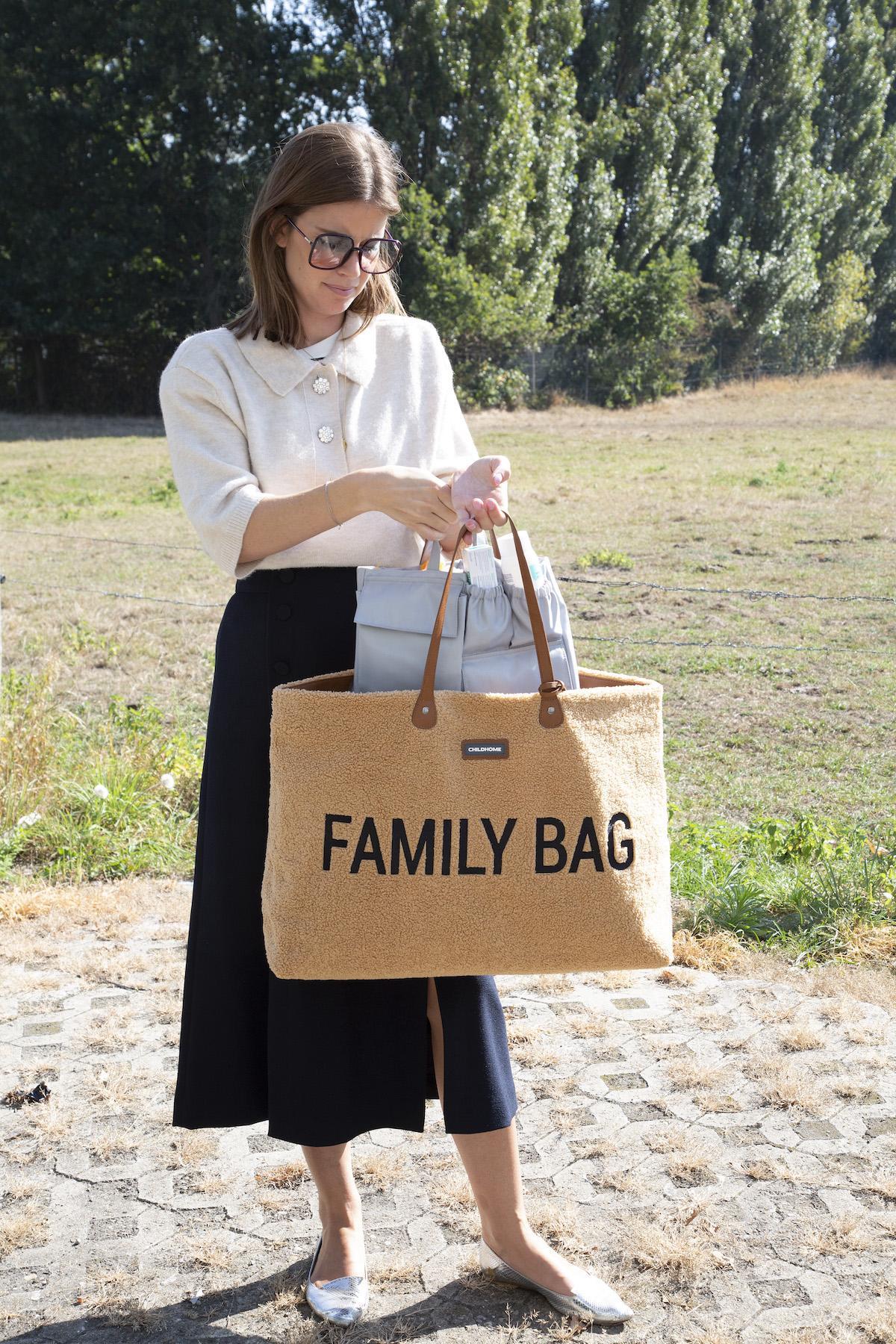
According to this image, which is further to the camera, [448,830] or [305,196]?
[305,196]

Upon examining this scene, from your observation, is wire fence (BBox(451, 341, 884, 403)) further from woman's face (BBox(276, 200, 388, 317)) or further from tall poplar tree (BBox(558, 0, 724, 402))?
woman's face (BBox(276, 200, 388, 317))

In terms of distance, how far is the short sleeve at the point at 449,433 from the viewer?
2070 millimetres

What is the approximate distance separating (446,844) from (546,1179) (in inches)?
43.6

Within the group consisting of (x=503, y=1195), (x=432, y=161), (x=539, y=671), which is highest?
(x=432, y=161)

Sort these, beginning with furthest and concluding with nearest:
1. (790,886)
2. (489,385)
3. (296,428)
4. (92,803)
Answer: (489,385), (92,803), (790,886), (296,428)

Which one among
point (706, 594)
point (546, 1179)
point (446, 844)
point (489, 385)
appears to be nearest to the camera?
point (446, 844)

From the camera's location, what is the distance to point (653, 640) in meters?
8.23

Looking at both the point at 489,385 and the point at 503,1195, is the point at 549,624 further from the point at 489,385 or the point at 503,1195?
the point at 489,385

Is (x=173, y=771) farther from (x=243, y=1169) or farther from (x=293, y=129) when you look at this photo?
(x=293, y=129)

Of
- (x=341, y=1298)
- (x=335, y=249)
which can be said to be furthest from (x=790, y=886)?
(x=335, y=249)

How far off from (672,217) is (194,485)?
109ft

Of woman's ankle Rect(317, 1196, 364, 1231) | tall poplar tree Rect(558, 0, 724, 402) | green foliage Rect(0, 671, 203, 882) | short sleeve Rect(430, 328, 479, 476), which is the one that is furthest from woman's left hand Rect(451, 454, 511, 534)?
tall poplar tree Rect(558, 0, 724, 402)

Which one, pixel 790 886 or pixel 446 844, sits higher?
pixel 446 844

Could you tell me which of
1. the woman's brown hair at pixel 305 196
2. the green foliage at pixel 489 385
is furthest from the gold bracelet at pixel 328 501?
the green foliage at pixel 489 385
